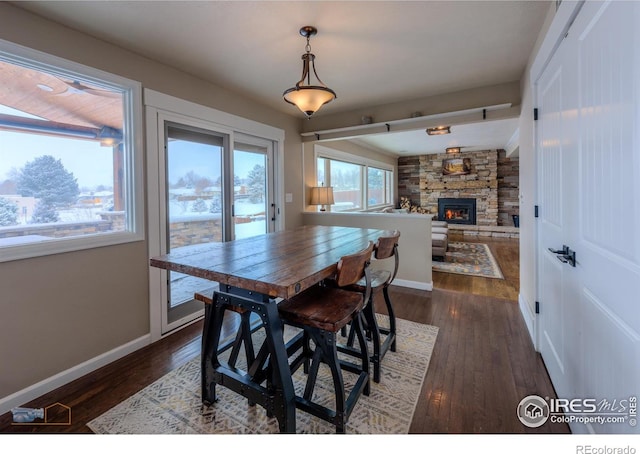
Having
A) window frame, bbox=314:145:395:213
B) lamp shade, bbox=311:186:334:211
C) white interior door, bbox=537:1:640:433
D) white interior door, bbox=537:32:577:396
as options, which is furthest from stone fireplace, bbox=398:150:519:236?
white interior door, bbox=537:1:640:433

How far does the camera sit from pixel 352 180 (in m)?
6.49

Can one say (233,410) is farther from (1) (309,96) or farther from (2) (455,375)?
(1) (309,96)

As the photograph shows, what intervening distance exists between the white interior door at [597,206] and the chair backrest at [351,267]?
3.14ft

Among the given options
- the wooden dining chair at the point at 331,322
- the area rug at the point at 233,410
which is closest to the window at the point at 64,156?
the area rug at the point at 233,410

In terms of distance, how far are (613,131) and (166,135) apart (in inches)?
114

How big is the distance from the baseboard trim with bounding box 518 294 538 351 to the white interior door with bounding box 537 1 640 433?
1.73ft

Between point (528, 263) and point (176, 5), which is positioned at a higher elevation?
point (176, 5)

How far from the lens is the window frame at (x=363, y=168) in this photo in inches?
193

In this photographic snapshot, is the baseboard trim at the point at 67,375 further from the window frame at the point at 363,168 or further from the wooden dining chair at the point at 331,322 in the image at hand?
the window frame at the point at 363,168

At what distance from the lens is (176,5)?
1.75 metres

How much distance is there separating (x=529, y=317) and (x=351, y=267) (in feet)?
6.76

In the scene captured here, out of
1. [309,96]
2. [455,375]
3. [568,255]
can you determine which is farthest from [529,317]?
[309,96]
